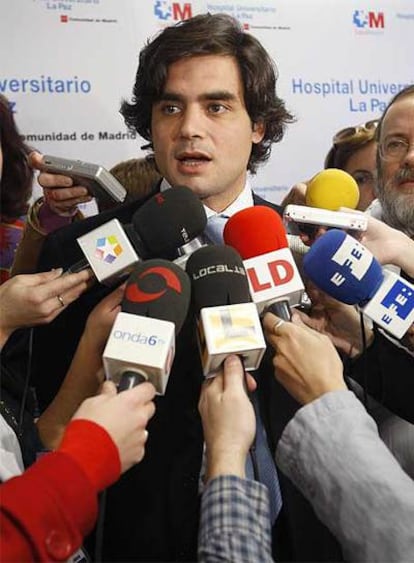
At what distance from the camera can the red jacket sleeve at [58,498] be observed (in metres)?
0.55

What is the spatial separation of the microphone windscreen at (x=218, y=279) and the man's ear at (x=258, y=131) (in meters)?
0.71

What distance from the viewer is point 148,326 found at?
70 centimetres

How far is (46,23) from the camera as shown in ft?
6.03

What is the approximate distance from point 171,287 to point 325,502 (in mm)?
323

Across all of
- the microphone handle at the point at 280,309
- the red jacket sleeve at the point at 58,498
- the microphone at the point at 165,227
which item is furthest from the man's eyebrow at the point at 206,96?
the red jacket sleeve at the point at 58,498

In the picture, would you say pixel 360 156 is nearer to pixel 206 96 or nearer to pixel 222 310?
pixel 206 96

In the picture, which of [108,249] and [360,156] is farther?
[360,156]

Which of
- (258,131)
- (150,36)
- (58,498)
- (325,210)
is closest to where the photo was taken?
(58,498)

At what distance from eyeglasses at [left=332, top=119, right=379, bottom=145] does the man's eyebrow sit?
2.94ft

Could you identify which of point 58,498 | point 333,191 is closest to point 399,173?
point 333,191

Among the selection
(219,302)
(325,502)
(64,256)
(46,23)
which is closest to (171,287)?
(219,302)

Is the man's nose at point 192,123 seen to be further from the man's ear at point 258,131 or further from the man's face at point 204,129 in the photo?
the man's ear at point 258,131

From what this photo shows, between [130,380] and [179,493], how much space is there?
1.31ft

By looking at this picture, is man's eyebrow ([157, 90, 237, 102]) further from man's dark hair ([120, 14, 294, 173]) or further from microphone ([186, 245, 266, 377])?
microphone ([186, 245, 266, 377])
